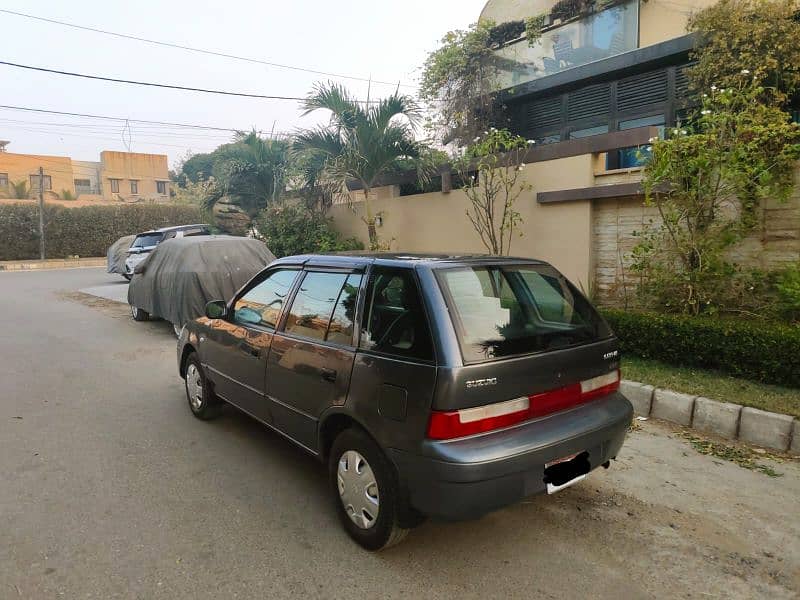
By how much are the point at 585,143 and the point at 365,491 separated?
20.6ft

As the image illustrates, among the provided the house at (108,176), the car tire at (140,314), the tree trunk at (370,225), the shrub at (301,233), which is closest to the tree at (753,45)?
the tree trunk at (370,225)

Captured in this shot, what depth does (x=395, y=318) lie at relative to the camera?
2.73 metres

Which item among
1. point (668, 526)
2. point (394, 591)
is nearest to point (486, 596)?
point (394, 591)

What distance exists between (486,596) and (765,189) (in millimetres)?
Answer: 5039

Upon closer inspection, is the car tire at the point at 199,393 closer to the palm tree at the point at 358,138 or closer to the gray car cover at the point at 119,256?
the palm tree at the point at 358,138

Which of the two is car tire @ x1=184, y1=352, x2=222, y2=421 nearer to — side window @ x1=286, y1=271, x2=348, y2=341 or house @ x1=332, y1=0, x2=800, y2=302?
side window @ x1=286, y1=271, x2=348, y2=341

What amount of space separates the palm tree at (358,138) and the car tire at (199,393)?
6061mm

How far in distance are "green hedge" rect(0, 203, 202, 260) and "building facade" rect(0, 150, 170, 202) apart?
15.3 m

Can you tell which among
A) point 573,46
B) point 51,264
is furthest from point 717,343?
point 51,264

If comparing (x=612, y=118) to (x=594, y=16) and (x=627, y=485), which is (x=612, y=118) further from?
(x=627, y=485)

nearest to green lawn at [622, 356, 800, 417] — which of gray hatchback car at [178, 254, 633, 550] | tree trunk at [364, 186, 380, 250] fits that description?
gray hatchback car at [178, 254, 633, 550]

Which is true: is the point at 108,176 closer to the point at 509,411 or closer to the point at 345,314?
the point at 345,314

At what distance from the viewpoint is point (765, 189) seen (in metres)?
5.34

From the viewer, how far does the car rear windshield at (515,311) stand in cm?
261
